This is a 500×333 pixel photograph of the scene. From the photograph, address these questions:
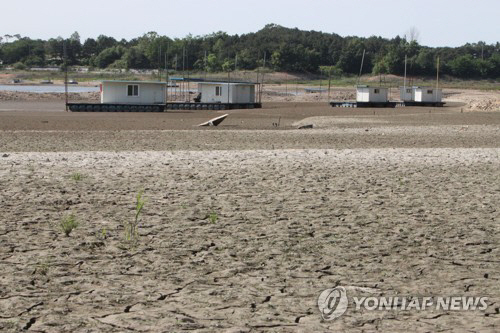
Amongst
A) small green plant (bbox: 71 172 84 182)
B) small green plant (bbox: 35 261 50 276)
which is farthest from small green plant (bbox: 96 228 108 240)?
small green plant (bbox: 71 172 84 182)

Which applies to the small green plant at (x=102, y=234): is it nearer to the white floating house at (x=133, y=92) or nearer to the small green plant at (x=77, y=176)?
the small green plant at (x=77, y=176)

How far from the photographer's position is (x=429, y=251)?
8242 mm

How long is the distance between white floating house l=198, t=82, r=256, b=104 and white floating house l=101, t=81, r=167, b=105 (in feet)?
23.5

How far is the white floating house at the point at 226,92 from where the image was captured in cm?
6156

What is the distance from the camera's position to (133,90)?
2179 inches

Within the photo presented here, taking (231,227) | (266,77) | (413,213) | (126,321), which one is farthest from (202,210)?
(266,77)

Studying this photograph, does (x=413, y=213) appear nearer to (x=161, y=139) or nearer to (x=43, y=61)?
(x=161, y=139)

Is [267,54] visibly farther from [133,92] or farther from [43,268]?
[43,268]

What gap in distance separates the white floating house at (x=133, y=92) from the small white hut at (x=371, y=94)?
820 inches

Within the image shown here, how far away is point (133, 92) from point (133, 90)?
16 cm

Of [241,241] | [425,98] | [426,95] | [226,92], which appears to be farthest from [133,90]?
[241,241]

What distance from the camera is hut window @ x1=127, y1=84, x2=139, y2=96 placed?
5525cm

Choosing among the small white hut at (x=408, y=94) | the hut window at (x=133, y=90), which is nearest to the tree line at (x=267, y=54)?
the small white hut at (x=408, y=94)

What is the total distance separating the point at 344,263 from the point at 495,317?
1993 mm
